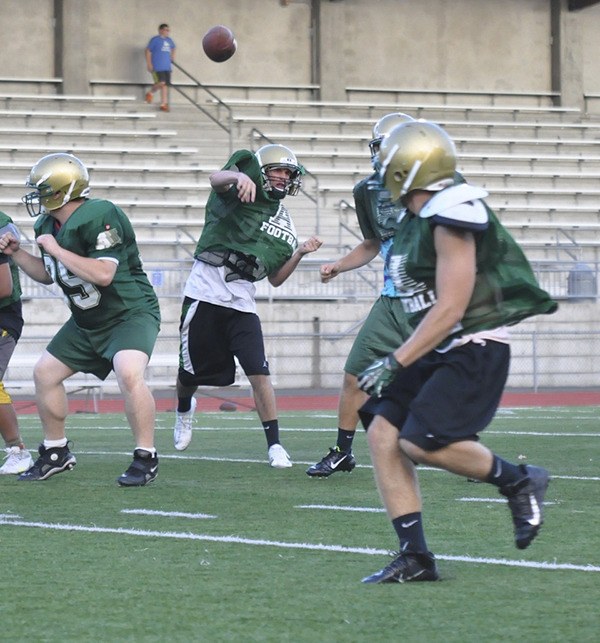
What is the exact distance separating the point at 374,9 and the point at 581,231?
664 centimetres

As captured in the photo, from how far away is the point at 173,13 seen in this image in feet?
79.7

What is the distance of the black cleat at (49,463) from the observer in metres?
7.08

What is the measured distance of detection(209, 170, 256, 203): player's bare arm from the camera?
718 cm

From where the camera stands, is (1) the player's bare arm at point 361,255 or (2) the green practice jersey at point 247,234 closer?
(1) the player's bare arm at point 361,255

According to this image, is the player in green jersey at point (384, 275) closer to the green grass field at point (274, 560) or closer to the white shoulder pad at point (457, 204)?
the green grass field at point (274, 560)

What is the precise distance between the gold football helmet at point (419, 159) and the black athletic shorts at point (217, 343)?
3699 millimetres

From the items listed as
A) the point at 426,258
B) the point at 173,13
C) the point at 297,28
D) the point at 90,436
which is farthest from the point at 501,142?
the point at 426,258

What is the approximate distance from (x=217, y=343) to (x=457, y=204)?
405 centimetres

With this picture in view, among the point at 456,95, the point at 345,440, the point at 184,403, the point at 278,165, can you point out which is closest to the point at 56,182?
the point at 278,165

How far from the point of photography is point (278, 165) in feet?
25.3

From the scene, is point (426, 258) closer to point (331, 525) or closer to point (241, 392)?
point (331, 525)

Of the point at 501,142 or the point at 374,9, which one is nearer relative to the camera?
the point at 501,142

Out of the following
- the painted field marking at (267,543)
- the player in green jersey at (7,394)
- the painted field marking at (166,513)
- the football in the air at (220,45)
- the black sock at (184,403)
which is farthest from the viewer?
the football in the air at (220,45)

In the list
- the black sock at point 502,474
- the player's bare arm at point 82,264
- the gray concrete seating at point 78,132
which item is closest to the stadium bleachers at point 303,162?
the gray concrete seating at point 78,132
